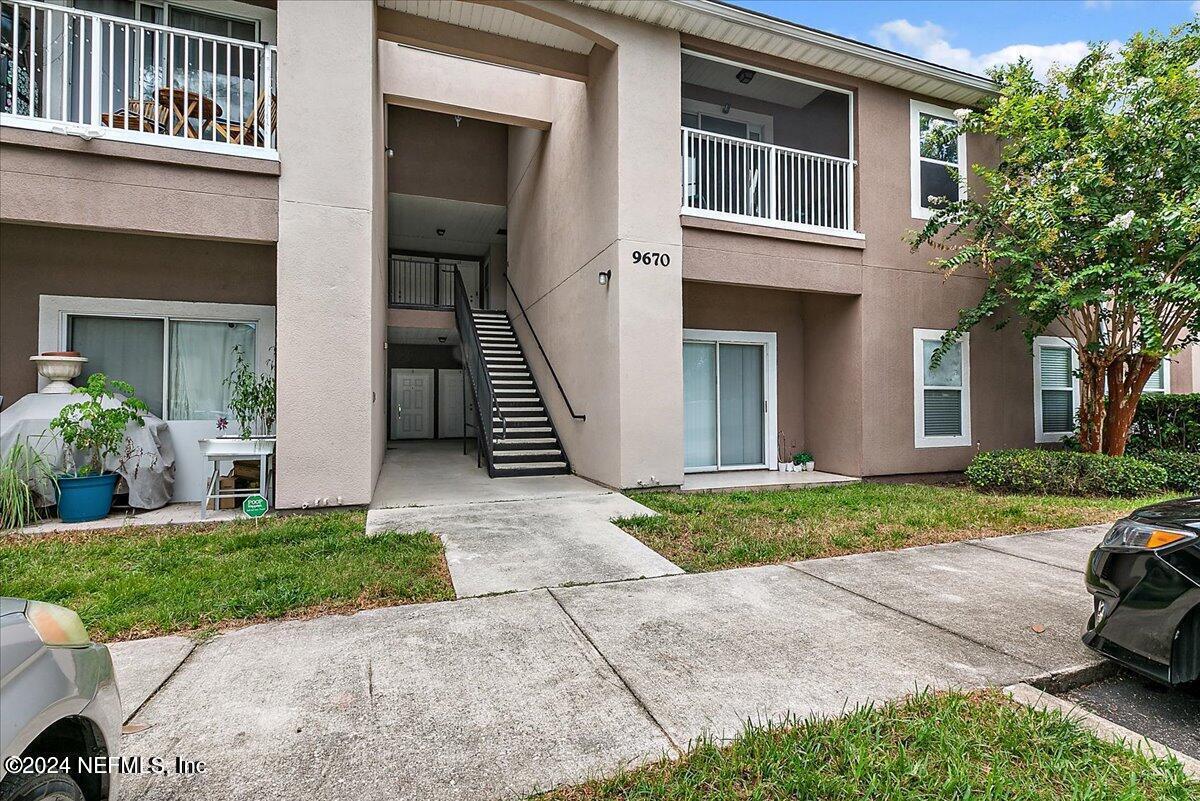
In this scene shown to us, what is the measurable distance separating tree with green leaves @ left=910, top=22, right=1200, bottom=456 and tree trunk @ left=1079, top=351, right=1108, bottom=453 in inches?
0.7

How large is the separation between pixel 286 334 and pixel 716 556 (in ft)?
15.4

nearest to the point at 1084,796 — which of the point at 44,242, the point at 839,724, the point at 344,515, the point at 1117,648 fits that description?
the point at 839,724

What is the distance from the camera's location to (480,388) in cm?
930

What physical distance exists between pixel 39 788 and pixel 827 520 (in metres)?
5.68

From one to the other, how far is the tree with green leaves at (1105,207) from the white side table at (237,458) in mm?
8665

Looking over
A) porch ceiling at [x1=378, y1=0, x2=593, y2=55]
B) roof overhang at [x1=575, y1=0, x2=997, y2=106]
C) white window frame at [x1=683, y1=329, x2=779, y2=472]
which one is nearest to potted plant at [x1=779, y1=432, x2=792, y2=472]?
white window frame at [x1=683, y1=329, x2=779, y2=472]

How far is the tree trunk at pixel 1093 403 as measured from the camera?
7.95 m

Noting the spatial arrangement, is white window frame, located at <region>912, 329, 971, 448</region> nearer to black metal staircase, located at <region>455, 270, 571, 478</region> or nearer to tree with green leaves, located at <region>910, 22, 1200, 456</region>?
tree with green leaves, located at <region>910, 22, 1200, 456</region>

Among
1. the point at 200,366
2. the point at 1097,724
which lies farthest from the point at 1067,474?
the point at 200,366

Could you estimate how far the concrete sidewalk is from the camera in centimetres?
206

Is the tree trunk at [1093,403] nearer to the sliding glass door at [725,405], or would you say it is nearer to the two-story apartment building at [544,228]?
the two-story apartment building at [544,228]

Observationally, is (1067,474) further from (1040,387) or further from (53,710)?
(53,710)

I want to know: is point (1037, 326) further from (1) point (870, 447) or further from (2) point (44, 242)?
(2) point (44, 242)

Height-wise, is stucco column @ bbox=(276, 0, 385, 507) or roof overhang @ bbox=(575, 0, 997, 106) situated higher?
roof overhang @ bbox=(575, 0, 997, 106)
